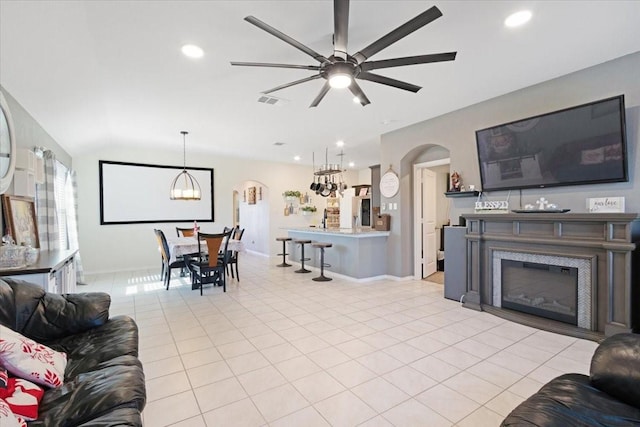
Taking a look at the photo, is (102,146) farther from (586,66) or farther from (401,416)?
(586,66)

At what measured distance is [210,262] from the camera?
5062 millimetres

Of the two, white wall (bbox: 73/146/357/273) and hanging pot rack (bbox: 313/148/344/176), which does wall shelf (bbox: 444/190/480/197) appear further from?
white wall (bbox: 73/146/357/273)

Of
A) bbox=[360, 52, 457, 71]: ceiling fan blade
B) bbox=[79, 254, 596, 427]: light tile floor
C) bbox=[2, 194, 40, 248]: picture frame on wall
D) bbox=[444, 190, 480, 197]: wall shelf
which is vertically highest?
bbox=[360, 52, 457, 71]: ceiling fan blade

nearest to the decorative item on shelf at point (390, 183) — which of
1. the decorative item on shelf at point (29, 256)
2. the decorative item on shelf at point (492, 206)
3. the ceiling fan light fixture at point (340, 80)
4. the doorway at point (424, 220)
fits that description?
the doorway at point (424, 220)

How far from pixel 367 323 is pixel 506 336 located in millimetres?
1478

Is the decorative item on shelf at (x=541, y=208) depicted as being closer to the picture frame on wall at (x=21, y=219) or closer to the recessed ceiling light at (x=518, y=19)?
the recessed ceiling light at (x=518, y=19)

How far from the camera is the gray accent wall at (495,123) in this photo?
10.2ft

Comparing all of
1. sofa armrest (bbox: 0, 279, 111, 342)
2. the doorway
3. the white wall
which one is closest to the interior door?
the doorway

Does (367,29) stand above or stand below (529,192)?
above

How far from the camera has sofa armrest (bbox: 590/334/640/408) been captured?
4.65ft

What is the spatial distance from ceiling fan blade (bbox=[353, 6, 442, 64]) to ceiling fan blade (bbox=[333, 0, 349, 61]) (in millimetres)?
151

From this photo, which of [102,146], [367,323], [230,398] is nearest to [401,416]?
[230,398]

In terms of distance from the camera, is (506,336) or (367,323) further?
(367,323)

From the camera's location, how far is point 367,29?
2.58m
